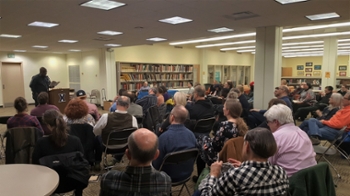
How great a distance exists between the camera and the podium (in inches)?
341

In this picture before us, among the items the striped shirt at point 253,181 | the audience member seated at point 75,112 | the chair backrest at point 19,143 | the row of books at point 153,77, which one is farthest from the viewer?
the row of books at point 153,77

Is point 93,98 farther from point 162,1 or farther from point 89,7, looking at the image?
point 162,1

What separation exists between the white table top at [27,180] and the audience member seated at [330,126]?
12.0 ft

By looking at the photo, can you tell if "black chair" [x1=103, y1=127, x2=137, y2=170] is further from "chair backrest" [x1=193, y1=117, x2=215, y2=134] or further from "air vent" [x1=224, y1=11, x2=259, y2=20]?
"air vent" [x1=224, y1=11, x2=259, y2=20]

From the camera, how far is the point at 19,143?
2877 mm

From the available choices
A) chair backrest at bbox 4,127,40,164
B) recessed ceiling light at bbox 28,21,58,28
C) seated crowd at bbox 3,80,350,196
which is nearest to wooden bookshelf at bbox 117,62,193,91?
recessed ceiling light at bbox 28,21,58,28

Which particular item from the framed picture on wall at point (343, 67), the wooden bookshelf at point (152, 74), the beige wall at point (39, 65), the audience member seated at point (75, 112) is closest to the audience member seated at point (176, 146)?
the audience member seated at point (75, 112)

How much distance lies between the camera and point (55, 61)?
13781 mm

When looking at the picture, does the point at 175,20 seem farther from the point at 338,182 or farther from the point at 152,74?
the point at 152,74

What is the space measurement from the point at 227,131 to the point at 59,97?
793cm

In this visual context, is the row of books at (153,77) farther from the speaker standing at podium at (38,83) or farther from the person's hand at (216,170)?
the person's hand at (216,170)

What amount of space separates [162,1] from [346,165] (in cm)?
429

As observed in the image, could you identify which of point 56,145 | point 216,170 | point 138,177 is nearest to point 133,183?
point 138,177

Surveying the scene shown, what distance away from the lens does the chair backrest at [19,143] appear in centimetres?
282
